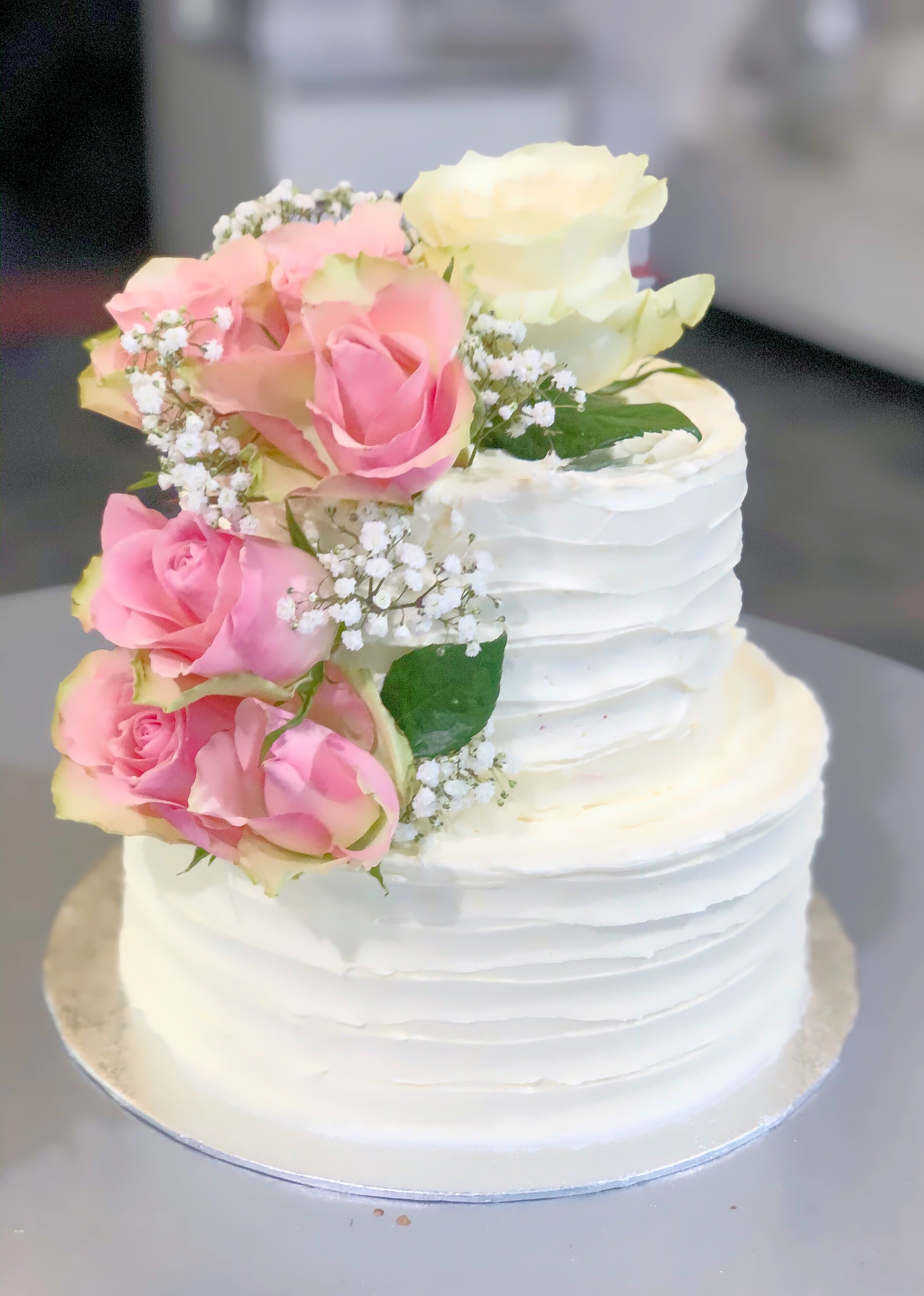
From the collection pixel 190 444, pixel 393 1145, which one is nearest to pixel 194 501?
pixel 190 444

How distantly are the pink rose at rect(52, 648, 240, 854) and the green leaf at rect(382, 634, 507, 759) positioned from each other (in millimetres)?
141

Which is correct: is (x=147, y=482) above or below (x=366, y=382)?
below

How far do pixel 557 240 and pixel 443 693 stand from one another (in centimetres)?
40

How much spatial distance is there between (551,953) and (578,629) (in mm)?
301

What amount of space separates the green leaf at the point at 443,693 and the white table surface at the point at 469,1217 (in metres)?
0.46

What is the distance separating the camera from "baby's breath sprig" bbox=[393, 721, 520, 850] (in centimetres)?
113

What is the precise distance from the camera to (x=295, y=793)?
1.06 metres

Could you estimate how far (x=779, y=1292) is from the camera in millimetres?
1164

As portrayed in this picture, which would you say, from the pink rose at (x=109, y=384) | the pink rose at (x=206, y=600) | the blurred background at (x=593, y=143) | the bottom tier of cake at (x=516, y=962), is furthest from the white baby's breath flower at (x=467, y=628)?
the blurred background at (x=593, y=143)

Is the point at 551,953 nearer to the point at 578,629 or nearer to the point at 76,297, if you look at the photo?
the point at 578,629

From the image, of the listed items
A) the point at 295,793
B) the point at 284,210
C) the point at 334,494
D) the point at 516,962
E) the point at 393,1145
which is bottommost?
the point at 393,1145

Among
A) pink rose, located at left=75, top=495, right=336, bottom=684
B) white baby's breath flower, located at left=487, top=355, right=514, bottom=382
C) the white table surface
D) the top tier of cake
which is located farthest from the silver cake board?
white baby's breath flower, located at left=487, top=355, right=514, bottom=382

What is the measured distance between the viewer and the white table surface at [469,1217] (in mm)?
1162

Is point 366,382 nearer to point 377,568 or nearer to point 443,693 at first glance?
point 377,568
